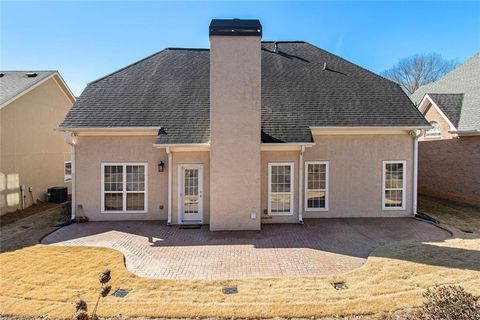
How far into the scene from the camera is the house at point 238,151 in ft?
35.8

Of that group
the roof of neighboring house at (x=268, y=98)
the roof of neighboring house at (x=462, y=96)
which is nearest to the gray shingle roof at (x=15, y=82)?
the roof of neighboring house at (x=268, y=98)

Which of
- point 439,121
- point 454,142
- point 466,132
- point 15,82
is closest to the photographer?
point 466,132

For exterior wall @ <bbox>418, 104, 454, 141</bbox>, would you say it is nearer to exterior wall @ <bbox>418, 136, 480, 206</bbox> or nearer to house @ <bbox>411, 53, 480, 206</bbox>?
house @ <bbox>411, 53, 480, 206</bbox>

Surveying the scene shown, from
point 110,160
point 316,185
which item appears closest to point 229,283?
point 316,185

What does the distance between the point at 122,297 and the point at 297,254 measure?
5.01 meters

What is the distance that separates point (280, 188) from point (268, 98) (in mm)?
4778

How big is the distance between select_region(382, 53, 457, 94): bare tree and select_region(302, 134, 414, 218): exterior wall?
102 feet

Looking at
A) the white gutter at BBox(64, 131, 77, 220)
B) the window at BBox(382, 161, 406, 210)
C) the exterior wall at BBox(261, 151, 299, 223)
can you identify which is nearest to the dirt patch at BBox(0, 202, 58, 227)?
the white gutter at BBox(64, 131, 77, 220)

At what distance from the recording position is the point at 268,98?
14.1m

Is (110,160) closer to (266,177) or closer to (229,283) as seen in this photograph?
(266,177)

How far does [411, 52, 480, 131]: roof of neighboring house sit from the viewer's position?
15602 mm

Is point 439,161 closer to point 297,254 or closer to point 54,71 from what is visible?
point 297,254

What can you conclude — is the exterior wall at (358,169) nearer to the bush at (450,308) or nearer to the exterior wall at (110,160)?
the exterior wall at (110,160)

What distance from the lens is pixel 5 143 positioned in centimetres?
1396
